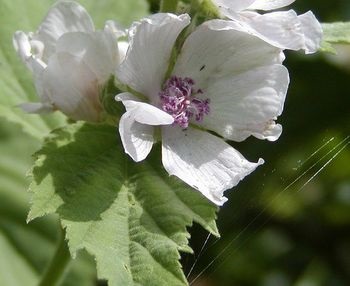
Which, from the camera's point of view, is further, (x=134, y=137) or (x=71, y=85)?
(x=71, y=85)

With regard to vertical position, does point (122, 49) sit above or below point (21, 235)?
above

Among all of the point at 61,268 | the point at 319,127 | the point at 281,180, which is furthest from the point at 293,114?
the point at 61,268

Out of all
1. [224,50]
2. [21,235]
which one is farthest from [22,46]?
[21,235]

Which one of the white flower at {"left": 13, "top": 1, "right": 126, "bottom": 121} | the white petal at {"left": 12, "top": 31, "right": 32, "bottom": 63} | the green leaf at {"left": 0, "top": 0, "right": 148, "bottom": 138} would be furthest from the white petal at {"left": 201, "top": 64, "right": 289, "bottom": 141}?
the green leaf at {"left": 0, "top": 0, "right": 148, "bottom": 138}

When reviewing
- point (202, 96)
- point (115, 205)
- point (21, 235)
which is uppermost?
point (202, 96)

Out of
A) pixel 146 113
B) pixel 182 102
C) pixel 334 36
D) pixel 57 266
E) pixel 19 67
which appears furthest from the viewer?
pixel 19 67

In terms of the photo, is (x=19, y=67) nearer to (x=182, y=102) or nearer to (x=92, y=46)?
(x=92, y=46)

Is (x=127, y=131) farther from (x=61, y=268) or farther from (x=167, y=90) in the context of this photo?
(x=61, y=268)
